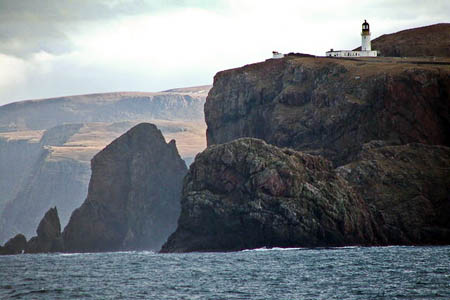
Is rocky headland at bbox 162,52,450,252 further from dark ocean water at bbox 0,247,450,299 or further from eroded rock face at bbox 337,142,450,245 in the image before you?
dark ocean water at bbox 0,247,450,299

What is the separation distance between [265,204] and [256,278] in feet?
218

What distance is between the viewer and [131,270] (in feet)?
440

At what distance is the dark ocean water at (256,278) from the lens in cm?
9656

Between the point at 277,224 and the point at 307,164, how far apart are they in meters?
16.7

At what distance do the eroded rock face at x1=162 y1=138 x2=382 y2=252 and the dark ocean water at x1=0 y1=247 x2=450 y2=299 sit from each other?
67.6ft

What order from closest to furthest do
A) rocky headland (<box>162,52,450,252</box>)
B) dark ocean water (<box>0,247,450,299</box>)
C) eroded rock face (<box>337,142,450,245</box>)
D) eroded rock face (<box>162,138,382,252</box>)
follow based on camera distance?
dark ocean water (<box>0,247,450,299</box>) < eroded rock face (<box>162,138,382,252</box>) < rocky headland (<box>162,52,450,252</box>) < eroded rock face (<box>337,142,450,245</box>)

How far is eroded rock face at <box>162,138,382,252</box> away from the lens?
6914 inches

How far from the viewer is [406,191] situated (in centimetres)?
18925

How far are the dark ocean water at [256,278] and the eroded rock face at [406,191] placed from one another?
27721mm

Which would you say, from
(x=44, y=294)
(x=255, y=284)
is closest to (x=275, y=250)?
(x=255, y=284)

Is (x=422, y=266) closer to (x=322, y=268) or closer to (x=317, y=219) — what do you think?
(x=322, y=268)

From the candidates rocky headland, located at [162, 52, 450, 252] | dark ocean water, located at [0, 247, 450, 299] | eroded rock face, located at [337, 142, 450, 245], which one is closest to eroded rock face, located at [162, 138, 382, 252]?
rocky headland, located at [162, 52, 450, 252]

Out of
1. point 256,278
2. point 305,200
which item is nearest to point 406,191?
point 305,200

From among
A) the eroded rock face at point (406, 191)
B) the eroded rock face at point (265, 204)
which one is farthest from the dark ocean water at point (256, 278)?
the eroded rock face at point (406, 191)
